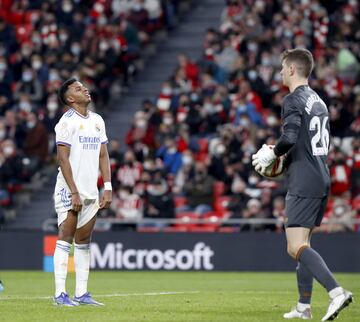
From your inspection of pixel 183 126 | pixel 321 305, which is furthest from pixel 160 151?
pixel 321 305

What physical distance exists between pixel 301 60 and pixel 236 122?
1499 cm

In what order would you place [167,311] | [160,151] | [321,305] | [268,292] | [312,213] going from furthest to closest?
1. [160,151]
2. [268,292]
3. [321,305]
4. [167,311]
5. [312,213]

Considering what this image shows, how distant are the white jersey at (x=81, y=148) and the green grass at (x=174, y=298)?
1.35 meters

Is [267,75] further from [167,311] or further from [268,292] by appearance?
[167,311]

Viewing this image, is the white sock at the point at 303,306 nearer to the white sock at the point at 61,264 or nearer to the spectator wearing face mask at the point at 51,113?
the white sock at the point at 61,264

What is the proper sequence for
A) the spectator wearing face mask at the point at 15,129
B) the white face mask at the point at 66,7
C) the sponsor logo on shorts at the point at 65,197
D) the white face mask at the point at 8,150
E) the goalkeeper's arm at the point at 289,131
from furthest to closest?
the white face mask at the point at 66,7 → the spectator wearing face mask at the point at 15,129 → the white face mask at the point at 8,150 → the sponsor logo on shorts at the point at 65,197 → the goalkeeper's arm at the point at 289,131

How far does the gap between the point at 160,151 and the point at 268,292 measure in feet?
35.5

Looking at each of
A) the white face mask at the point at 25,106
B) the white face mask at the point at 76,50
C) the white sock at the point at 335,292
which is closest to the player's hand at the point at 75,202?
the white sock at the point at 335,292

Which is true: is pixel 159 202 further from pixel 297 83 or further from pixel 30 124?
pixel 297 83

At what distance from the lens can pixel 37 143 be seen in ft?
92.5

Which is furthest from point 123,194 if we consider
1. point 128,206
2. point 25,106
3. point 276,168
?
point 276,168

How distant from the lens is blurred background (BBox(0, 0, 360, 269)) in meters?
25.0

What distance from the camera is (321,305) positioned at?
13.6 meters

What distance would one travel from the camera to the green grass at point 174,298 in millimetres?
11945
